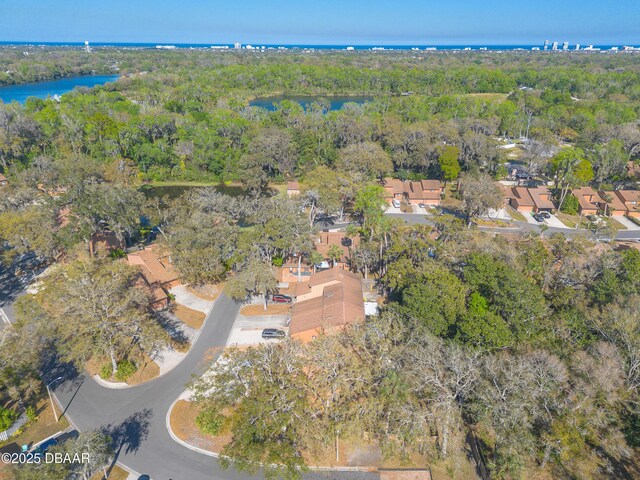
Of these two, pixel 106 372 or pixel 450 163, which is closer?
pixel 106 372

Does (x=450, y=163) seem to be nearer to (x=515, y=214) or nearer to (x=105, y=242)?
(x=515, y=214)

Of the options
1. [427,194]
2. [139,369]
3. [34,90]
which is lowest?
[139,369]

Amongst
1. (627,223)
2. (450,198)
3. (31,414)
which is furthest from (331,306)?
(627,223)

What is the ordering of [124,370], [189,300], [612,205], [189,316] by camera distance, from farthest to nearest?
[612,205]
[189,300]
[189,316]
[124,370]

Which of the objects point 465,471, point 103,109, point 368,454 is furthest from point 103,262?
point 103,109

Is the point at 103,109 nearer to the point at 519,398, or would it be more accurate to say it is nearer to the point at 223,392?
the point at 223,392

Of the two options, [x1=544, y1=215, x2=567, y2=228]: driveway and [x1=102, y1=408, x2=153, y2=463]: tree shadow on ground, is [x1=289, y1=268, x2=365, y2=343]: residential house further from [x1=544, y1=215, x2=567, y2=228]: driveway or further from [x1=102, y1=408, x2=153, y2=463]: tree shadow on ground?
[x1=544, y1=215, x2=567, y2=228]: driveway

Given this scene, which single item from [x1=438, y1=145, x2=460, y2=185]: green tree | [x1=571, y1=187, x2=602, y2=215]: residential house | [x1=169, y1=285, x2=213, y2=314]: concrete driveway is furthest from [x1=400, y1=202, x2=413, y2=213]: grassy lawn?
[x1=169, y1=285, x2=213, y2=314]: concrete driveway

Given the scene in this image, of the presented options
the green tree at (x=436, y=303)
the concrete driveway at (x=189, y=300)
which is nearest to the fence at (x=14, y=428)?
the concrete driveway at (x=189, y=300)
